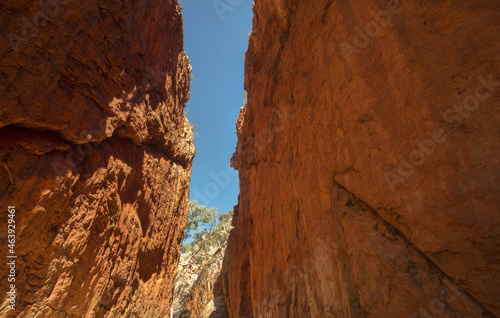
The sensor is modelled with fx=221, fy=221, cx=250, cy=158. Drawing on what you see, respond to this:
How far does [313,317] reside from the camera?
561 centimetres

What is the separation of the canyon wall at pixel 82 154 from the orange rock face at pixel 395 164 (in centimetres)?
699

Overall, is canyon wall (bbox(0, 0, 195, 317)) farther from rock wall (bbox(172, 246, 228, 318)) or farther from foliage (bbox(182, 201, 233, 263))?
foliage (bbox(182, 201, 233, 263))

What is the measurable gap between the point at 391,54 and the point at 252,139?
37.2 feet

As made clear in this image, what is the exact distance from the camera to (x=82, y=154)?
7629 mm

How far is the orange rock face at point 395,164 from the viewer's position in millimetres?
3066

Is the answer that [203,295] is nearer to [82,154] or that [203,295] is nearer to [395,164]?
[82,154]

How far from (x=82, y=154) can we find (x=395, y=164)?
30.1 ft

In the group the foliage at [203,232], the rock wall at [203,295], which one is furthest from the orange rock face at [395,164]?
Result: the foliage at [203,232]

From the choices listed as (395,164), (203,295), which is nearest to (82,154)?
(395,164)

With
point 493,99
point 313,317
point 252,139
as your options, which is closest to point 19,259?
point 313,317

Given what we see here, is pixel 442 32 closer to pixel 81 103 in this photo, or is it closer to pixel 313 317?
pixel 313 317

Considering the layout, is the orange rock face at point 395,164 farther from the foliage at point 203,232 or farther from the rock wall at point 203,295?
the foliage at point 203,232

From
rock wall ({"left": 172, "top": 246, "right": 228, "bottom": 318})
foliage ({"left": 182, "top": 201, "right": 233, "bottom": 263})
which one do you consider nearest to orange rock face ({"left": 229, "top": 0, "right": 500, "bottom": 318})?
rock wall ({"left": 172, "top": 246, "right": 228, "bottom": 318})

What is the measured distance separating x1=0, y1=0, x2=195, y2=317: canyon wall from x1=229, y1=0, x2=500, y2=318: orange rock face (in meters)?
6.99
